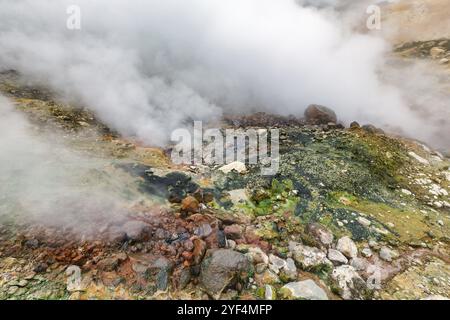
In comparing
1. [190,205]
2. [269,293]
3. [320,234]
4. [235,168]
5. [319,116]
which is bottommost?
[269,293]

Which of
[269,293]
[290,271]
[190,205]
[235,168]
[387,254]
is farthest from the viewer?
[235,168]

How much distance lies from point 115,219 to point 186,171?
1601 millimetres

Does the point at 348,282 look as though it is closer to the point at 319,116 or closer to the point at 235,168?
the point at 235,168

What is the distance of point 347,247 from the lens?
11.1 ft

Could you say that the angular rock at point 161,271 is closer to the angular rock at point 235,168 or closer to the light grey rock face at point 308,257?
the light grey rock face at point 308,257

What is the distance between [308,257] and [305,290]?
0.43m

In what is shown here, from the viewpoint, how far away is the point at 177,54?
8.05 meters

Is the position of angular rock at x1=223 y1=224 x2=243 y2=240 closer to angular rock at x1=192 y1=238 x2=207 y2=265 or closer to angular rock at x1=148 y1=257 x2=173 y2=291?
angular rock at x1=192 y1=238 x2=207 y2=265

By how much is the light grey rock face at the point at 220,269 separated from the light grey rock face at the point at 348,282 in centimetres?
95

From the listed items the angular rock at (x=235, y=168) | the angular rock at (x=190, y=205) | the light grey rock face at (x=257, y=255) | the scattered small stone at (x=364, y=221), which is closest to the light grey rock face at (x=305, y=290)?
the light grey rock face at (x=257, y=255)

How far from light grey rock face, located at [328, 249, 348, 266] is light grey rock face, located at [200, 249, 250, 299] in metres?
0.99

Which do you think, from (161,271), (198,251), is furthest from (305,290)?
(161,271)

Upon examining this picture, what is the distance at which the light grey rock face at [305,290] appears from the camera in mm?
2797

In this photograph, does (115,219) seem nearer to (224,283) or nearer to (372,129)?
(224,283)
